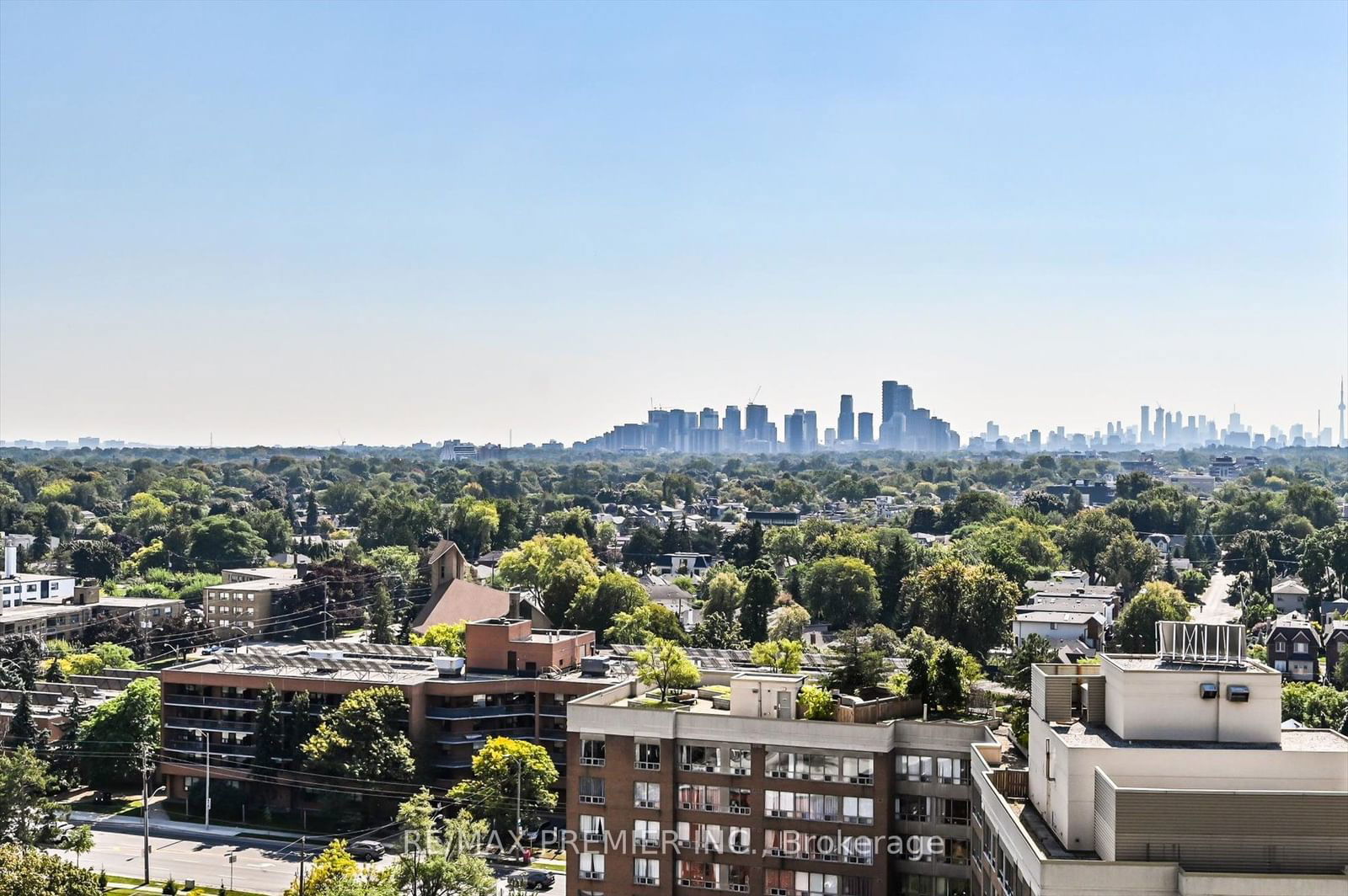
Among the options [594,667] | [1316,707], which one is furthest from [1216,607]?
[594,667]

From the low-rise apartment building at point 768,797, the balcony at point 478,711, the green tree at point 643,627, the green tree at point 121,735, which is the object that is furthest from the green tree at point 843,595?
the low-rise apartment building at point 768,797

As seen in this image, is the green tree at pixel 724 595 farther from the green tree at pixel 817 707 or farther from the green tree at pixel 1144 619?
the green tree at pixel 817 707

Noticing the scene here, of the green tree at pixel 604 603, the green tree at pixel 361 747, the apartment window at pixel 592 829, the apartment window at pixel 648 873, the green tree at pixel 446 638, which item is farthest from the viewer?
the green tree at pixel 604 603

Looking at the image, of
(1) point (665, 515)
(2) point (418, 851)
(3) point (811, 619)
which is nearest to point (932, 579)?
(3) point (811, 619)

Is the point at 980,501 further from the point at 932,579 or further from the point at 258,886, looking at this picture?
the point at 258,886

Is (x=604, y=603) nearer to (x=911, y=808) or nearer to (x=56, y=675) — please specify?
(x=56, y=675)
